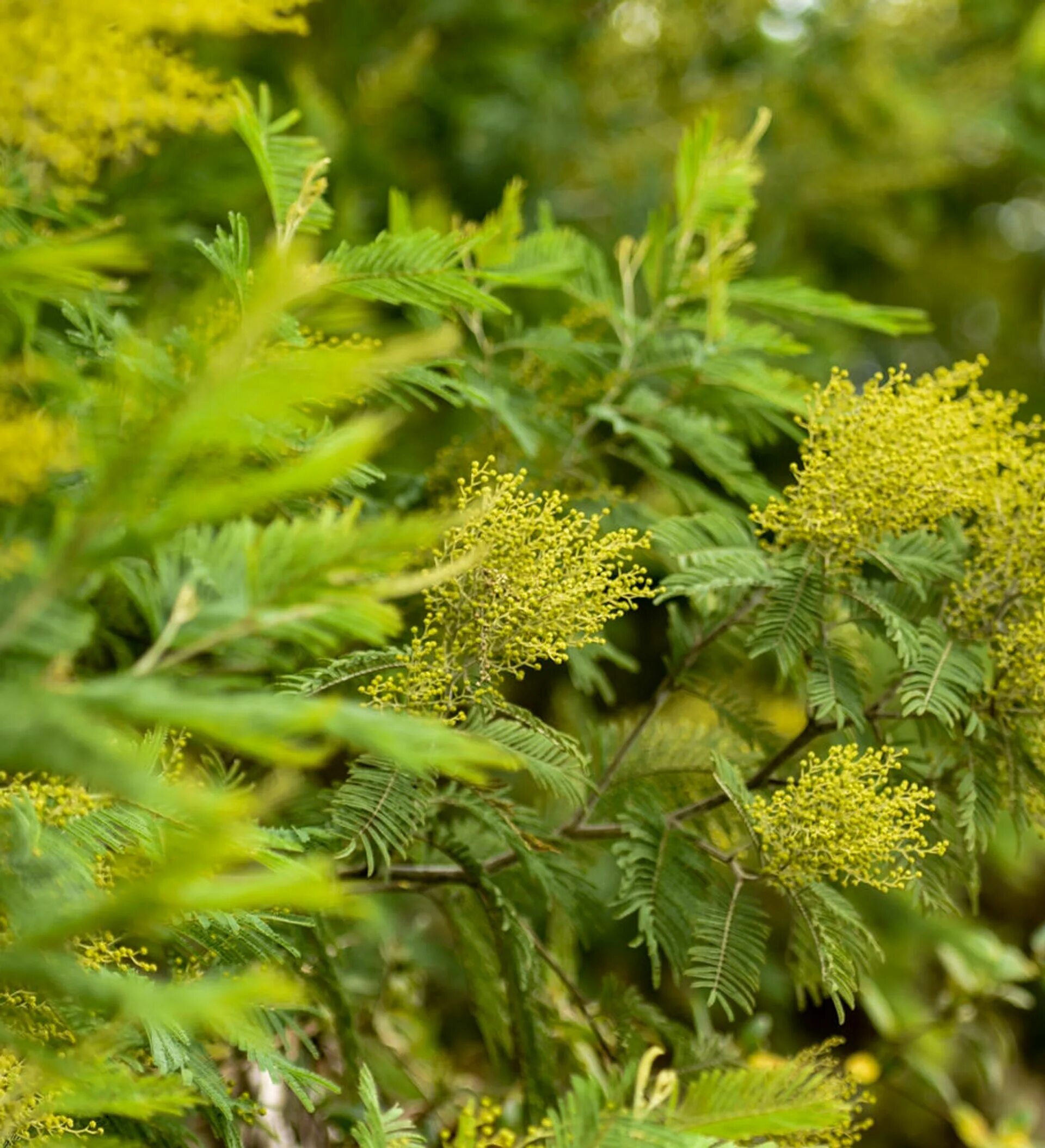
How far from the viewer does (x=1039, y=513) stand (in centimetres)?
93

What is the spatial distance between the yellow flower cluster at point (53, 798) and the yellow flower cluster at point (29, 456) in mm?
168

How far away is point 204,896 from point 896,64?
2.17 metres

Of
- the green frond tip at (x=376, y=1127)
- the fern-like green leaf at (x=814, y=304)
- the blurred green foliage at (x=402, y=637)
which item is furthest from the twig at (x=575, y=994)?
the fern-like green leaf at (x=814, y=304)

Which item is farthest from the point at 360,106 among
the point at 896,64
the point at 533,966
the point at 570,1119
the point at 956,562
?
the point at 570,1119

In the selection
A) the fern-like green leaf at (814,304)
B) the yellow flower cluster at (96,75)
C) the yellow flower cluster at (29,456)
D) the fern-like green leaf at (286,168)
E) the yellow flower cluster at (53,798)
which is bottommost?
the yellow flower cluster at (53,798)

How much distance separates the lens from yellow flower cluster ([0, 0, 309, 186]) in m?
0.69

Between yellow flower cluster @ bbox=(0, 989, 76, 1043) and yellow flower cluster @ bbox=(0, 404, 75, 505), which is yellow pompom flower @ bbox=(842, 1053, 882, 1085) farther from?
yellow flower cluster @ bbox=(0, 404, 75, 505)

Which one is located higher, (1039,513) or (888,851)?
(1039,513)

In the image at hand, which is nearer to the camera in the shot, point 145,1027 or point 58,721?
point 58,721

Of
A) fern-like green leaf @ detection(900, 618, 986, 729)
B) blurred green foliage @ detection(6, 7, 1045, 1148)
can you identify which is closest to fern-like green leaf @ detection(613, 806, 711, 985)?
blurred green foliage @ detection(6, 7, 1045, 1148)

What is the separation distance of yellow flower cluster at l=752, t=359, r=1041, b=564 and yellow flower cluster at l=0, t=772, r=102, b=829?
54 centimetres

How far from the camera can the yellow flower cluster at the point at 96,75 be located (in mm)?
687

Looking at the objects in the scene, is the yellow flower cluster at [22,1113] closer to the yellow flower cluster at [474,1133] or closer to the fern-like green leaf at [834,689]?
the yellow flower cluster at [474,1133]

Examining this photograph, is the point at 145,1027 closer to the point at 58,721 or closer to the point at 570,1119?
the point at 570,1119
